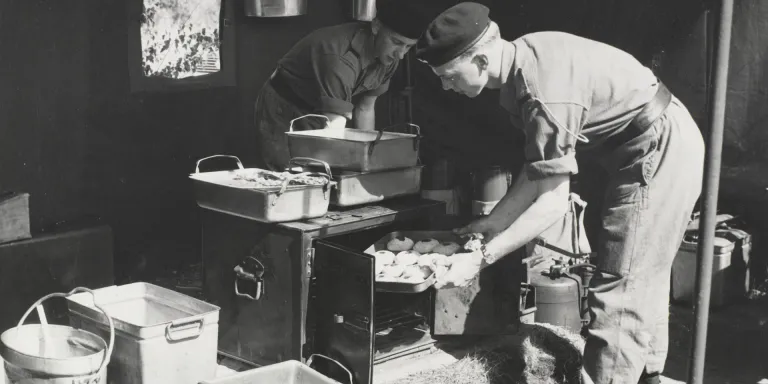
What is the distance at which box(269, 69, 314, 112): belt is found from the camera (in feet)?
21.7

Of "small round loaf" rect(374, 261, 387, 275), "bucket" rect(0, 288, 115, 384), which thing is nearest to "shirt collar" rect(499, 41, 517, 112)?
"small round loaf" rect(374, 261, 387, 275)

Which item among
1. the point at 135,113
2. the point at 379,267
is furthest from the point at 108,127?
the point at 379,267

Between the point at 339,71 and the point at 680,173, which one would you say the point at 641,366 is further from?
the point at 339,71

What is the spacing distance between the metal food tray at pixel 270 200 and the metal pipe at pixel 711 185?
6.89 feet

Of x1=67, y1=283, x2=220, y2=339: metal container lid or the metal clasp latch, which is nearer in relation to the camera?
x1=67, y1=283, x2=220, y2=339: metal container lid

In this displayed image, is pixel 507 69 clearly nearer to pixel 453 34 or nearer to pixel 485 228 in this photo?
pixel 453 34

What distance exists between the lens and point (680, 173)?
190 inches

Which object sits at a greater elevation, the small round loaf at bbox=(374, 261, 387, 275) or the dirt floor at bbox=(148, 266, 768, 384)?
the small round loaf at bbox=(374, 261, 387, 275)

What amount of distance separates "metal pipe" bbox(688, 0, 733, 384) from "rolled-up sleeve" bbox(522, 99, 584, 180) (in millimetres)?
1026

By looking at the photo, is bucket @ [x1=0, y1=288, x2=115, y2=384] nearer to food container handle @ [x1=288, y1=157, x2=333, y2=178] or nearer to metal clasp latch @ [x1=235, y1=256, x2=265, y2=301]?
metal clasp latch @ [x1=235, y1=256, x2=265, y2=301]

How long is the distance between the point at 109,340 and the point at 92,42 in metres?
3.24

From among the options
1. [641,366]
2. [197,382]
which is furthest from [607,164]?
[197,382]

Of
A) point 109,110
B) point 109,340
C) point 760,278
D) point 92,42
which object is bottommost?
point 760,278

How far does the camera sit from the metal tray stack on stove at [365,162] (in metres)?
5.16
